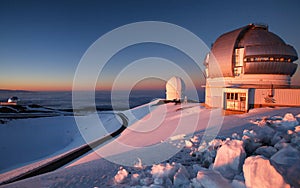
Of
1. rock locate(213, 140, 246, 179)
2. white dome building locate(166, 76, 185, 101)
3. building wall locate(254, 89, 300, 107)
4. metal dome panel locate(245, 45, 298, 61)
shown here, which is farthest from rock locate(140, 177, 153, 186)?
white dome building locate(166, 76, 185, 101)

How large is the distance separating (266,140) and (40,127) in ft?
80.1

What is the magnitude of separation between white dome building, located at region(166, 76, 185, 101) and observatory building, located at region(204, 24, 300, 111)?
61.5 ft

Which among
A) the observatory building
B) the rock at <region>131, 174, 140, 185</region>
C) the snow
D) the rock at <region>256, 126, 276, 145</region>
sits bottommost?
the snow

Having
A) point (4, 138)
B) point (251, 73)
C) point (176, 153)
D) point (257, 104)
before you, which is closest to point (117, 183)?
point (176, 153)

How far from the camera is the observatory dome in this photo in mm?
17109

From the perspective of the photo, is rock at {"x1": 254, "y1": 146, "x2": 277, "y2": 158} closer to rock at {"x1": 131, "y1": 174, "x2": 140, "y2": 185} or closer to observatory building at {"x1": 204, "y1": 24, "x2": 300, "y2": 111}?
rock at {"x1": 131, "y1": 174, "x2": 140, "y2": 185}

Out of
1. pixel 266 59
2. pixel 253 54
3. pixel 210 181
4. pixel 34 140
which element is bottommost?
pixel 34 140

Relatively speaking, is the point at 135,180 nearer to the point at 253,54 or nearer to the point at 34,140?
the point at 253,54

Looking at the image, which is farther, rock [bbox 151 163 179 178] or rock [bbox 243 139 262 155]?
rock [bbox 243 139 262 155]

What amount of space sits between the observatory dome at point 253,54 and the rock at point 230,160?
54.8 feet

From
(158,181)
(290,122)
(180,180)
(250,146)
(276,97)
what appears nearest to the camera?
(180,180)

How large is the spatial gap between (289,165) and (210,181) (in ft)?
5.13

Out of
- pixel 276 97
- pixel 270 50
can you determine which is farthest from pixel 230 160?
pixel 270 50

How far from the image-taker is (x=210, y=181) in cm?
295
